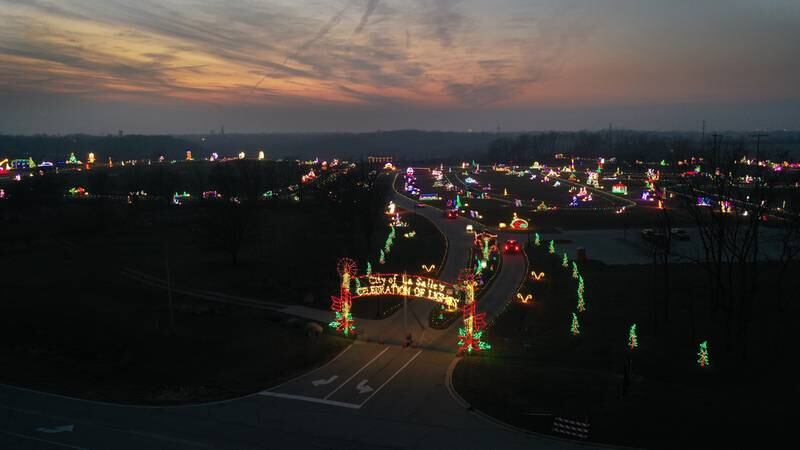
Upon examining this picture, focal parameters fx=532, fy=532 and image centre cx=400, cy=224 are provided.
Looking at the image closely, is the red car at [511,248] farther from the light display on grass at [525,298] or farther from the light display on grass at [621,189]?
the light display on grass at [621,189]

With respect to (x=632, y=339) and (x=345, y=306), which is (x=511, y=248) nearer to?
(x=632, y=339)

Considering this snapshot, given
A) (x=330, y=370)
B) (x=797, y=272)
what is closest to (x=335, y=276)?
(x=330, y=370)

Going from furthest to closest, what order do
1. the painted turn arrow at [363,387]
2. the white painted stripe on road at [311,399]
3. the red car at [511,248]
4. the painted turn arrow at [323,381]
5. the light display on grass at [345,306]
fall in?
the red car at [511,248] < the light display on grass at [345,306] < the painted turn arrow at [323,381] < the painted turn arrow at [363,387] < the white painted stripe on road at [311,399]

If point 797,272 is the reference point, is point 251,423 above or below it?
below

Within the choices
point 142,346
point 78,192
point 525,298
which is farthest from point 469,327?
point 78,192

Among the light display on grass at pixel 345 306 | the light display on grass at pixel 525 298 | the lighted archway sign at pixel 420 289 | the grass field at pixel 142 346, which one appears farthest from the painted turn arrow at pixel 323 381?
the light display on grass at pixel 525 298

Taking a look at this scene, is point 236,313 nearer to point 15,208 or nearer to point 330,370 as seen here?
point 330,370
